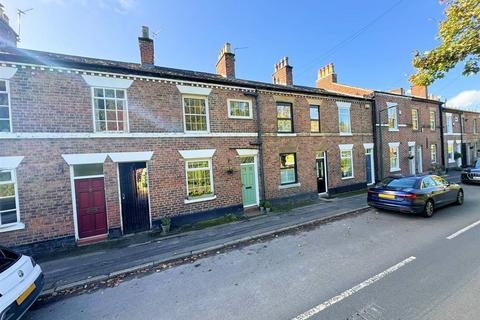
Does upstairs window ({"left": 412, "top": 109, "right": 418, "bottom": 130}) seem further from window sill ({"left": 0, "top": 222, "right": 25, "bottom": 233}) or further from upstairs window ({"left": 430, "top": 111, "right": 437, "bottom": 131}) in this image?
window sill ({"left": 0, "top": 222, "right": 25, "bottom": 233})

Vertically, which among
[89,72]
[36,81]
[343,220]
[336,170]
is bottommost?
[343,220]

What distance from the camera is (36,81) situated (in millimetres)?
6766

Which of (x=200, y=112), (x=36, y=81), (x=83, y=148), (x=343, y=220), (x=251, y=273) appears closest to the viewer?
(x=251, y=273)

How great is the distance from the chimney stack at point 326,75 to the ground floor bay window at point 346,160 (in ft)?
25.7

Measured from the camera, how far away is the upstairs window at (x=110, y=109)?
7665 mm

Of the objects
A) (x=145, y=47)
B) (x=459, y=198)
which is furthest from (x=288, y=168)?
(x=145, y=47)

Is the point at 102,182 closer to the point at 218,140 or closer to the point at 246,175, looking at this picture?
the point at 218,140

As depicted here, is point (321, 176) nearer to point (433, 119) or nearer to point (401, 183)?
point (401, 183)

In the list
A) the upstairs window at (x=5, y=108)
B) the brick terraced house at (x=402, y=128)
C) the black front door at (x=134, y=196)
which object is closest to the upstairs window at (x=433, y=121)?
the brick terraced house at (x=402, y=128)

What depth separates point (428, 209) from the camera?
801 centimetres

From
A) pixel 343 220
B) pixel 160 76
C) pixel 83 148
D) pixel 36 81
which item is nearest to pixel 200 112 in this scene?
pixel 160 76

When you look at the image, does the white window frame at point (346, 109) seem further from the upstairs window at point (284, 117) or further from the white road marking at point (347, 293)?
the white road marking at point (347, 293)

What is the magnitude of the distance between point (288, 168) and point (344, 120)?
18.0 ft

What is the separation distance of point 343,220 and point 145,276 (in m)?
7.13
